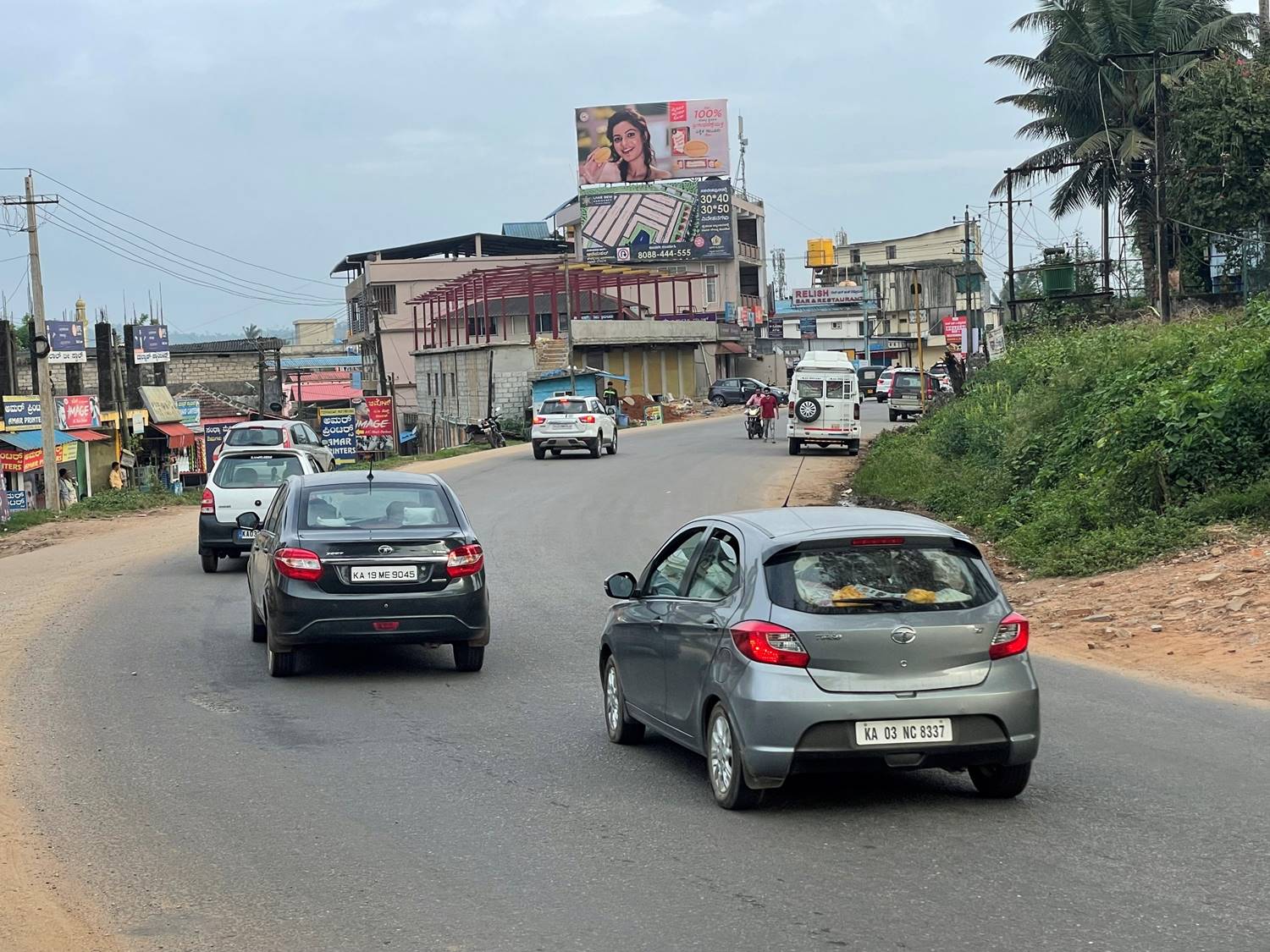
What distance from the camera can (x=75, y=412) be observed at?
53812mm

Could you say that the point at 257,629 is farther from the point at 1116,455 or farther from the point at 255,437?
the point at 255,437

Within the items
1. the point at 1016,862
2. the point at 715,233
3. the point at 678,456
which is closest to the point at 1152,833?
the point at 1016,862

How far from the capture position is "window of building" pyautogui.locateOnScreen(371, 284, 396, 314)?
102125mm

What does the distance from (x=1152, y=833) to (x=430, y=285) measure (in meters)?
97.9

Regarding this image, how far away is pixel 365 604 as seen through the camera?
11352 mm

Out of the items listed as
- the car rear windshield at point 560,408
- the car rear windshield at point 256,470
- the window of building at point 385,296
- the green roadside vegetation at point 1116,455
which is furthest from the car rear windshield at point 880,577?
the window of building at point 385,296

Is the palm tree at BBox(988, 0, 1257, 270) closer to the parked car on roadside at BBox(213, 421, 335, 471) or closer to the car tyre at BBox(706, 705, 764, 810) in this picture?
the parked car on roadside at BBox(213, 421, 335, 471)

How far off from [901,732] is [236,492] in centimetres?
1449

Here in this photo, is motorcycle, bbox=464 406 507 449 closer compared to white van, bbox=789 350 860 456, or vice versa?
white van, bbox=789 350 860 456

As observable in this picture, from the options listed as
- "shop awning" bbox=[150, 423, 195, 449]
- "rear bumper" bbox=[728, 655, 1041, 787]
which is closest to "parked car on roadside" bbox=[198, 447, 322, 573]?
"rear bumper" bbox=[728, 655, 1041, 787]

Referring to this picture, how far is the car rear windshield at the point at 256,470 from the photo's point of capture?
19.9 metres

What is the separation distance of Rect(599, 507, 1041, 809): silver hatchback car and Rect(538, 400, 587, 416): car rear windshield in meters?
35.3

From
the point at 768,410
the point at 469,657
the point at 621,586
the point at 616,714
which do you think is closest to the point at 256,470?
the point at 469,657

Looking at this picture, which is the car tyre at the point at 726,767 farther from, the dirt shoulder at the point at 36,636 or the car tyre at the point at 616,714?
the dirt shoulder at the point at 36,636
